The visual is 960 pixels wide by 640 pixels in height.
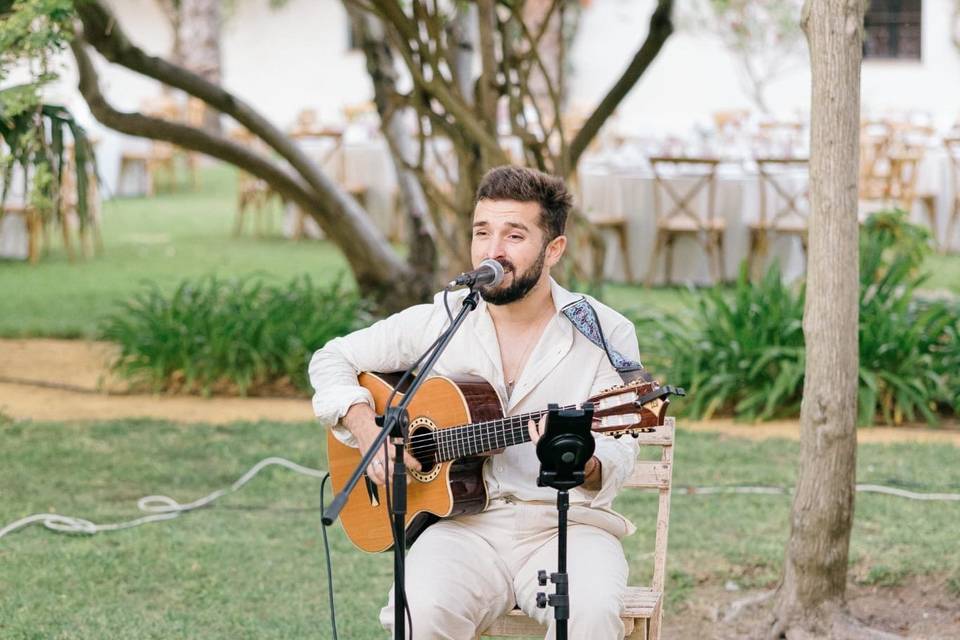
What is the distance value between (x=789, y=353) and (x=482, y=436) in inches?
190

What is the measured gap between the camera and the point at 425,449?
12.8 ft

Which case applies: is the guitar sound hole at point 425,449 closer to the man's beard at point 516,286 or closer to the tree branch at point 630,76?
the man's beard at point 516,286

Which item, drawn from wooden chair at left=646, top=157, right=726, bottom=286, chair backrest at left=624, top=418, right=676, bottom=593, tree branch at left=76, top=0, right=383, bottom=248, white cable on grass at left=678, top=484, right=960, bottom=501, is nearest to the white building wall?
wooden chair at left=646, top=157, right=726, bottom=286

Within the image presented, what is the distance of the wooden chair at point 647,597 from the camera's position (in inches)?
154

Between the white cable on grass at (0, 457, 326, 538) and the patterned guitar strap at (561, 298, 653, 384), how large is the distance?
3.08 metres

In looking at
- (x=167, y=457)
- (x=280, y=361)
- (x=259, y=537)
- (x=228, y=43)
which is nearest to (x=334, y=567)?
(x=259, y=537)

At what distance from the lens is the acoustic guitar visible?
12.3 ft

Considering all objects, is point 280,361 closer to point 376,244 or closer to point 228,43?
point 376,244

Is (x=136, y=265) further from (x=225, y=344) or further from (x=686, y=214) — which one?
(x=225, y=344)

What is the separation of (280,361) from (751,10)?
16500 millimetres

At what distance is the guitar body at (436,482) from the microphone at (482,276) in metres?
0.32

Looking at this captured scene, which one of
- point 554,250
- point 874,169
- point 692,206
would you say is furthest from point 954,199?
point 554,250

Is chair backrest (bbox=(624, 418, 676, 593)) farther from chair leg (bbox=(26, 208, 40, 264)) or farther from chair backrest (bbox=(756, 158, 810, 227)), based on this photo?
chair leg (bbox=(26, 208, 40, 264))

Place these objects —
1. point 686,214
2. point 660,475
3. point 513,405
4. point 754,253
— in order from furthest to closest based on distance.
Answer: point 754,253
point 686,214
point 660,475
point 513,405
